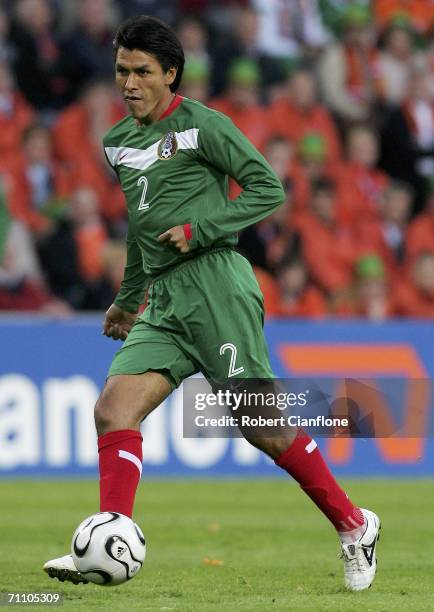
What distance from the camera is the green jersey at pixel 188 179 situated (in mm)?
5777

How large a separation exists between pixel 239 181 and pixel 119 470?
131 cm

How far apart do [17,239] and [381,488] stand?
4281 mm

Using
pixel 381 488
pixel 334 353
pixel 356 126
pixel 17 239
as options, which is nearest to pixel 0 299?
pixel 17 239

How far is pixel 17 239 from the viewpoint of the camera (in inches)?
517

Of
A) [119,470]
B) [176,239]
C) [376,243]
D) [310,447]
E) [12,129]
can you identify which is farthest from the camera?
[376,243]

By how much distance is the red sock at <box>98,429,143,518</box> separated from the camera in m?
5.54

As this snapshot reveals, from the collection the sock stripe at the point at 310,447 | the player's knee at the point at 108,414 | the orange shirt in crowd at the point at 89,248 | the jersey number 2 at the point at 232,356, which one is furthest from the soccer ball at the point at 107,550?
the orange shirt in crowd at the point at 89,248

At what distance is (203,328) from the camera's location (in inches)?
230

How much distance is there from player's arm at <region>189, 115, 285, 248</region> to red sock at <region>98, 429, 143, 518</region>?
2.85ft

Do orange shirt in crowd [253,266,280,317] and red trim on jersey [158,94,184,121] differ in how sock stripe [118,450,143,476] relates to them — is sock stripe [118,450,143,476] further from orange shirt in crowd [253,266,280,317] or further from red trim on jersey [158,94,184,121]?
orange shirt in crowd [253,266,280,317]

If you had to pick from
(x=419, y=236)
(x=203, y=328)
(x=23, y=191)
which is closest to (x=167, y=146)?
(x=203, y=328)

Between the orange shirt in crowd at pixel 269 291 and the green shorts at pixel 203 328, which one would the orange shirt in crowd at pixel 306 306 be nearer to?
the orange shirt in crowd at pixel 269 291

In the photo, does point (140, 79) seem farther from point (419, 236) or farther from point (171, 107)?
point (419, 236)

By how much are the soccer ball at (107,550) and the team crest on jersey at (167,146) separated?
1.56 metres
